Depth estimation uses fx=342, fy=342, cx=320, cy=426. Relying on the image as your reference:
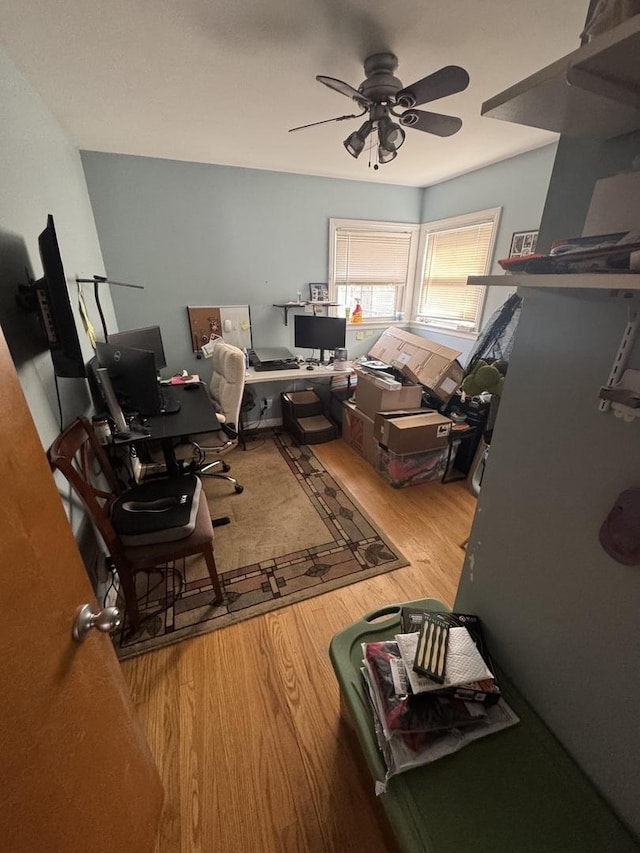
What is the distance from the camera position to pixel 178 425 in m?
2.11

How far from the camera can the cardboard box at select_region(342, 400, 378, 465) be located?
10.1 ft

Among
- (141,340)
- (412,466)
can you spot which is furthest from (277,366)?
(412,466)

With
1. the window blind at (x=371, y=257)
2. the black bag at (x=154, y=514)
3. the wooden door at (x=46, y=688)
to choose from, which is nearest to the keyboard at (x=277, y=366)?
the window blind at (x=371, y=257)

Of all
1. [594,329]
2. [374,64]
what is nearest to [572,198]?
[594,329]

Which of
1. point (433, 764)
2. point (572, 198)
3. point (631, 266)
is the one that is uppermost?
point (572, 198)

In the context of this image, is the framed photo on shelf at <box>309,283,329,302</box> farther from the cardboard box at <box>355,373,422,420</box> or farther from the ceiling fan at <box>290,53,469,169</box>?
the ceiling fan at <box>290,53,469,169</box>

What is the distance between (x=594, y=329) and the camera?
2.57 ft

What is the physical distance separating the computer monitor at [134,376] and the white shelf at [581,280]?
171 cm

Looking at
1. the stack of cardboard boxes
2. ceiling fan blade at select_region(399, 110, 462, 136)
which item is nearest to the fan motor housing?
ceiling fan blade at select_region(399, 110, 462, 136)

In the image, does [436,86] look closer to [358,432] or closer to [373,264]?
[358,432]

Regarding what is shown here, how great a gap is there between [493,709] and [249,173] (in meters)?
3.92

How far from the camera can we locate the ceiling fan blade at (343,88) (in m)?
1.36

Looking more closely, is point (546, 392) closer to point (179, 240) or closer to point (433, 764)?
point (433, 764)

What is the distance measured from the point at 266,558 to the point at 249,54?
2531 millimetres
